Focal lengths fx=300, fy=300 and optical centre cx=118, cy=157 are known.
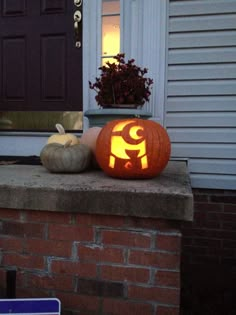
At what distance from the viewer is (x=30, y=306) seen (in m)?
1.05

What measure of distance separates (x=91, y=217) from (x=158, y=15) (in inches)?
76.4

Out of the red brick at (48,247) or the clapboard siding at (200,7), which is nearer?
the red brick at (48,247)

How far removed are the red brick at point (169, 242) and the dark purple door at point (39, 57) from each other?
1871 mm

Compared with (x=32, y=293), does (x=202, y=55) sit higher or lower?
higher

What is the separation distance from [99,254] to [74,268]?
0.13 metres

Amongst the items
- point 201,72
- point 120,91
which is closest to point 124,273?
point 120,91

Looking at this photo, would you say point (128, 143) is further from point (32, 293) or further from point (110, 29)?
point (110, 29)

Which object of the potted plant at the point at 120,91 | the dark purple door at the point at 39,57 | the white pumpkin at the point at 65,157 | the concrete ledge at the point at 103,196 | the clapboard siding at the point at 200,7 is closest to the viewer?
the concrete ledge at the point at 103,196

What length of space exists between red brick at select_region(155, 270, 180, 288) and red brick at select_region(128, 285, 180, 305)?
20 mm

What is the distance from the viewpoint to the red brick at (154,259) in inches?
46.4

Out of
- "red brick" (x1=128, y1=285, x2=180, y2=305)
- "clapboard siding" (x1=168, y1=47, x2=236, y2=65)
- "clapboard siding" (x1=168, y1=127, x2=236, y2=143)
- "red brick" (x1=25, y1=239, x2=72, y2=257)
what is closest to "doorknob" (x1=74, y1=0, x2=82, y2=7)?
"clapboard siding" (x1=168, y1=47, x2=236, y2=65)

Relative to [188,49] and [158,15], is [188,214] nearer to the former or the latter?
[188,49]

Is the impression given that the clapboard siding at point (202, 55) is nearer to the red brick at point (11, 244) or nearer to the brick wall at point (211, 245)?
the brick wall at point (211, 245)

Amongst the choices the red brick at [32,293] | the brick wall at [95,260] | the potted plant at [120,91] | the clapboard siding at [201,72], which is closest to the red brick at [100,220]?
the brick wall at [95,260]
